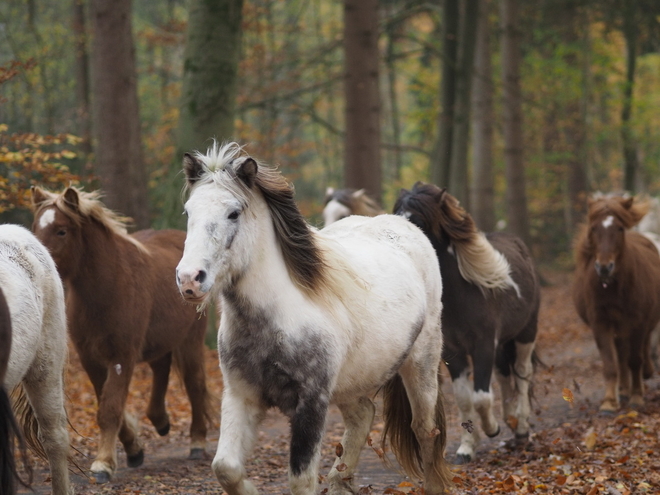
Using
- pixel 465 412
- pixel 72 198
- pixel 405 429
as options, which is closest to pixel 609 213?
pixel 465 412

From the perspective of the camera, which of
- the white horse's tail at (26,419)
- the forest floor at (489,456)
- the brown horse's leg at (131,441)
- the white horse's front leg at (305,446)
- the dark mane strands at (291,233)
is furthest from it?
the brown horse's leg at (131,441)

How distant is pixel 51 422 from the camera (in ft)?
16.9

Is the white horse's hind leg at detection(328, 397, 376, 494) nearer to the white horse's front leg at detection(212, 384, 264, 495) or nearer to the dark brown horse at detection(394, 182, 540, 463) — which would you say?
the white horse's front leg at detection(212, 384, 264, 495)

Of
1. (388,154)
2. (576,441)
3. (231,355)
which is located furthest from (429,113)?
(388,154)

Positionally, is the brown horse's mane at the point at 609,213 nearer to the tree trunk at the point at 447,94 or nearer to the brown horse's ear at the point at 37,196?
the brown horse's ear at the point at 37,196

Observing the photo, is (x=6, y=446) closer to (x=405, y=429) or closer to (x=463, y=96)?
(x=405, y=429)

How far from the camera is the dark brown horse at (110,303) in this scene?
257 inches

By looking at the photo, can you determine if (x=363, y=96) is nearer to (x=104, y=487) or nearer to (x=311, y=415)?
(x=104, y=487)

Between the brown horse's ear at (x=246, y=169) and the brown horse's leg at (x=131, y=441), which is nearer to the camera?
the brown horse's ear at (x=246, y=169)

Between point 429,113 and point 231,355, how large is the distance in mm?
18323

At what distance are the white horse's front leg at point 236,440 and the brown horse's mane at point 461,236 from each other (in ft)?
11.4

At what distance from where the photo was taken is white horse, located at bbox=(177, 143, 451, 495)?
4.19 m

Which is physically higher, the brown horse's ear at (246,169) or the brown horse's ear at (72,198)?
the brown horse's ear at (246,169)

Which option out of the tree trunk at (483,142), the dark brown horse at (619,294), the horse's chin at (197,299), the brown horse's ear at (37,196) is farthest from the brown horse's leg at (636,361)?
the tree trunk at (483,142)
